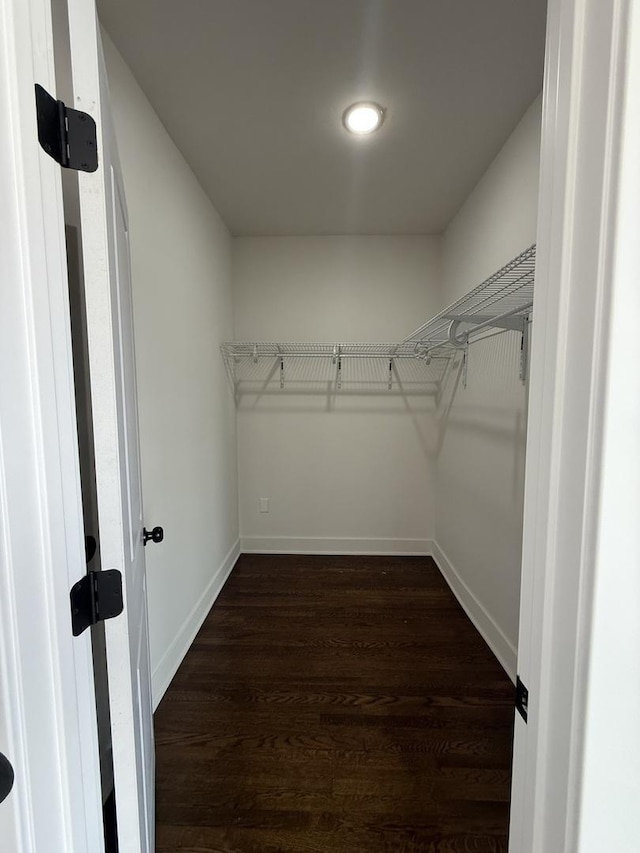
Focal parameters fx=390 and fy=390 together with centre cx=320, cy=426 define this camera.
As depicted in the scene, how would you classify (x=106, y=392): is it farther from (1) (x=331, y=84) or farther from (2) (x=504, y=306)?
(2) (x=504, y=306)

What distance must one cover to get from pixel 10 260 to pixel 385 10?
1.50 meters

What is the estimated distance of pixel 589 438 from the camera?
49 cm

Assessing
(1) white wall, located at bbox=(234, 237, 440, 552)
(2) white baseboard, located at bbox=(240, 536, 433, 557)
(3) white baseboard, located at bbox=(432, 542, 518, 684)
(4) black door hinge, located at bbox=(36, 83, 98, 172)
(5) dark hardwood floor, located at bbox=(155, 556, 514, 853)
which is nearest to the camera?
(4) black door hinge, located at bbox=(36, 83, 98, 172)

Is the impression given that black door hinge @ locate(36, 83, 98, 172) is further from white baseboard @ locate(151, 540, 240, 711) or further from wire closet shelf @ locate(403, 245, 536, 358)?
white baseboard @ locate(151, 540, 240, 711)

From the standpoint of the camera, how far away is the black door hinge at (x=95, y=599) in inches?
25.7

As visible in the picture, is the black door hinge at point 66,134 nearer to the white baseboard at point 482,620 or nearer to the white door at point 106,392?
the white door at point 106,392

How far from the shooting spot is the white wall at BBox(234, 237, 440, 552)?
315cm

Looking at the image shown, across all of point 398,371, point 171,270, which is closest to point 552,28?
point 171,270

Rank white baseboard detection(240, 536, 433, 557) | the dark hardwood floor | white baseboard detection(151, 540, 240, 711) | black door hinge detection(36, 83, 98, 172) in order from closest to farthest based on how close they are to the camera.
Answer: black door hinge detection(36, 83, 98, 172)
the dark hardwood floor
white baseboard detection(151, 540, 240, 711)
white baseboard detection(240, 536, 433, 557)

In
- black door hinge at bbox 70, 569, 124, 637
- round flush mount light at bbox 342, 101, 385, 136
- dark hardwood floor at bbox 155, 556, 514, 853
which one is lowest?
dark hardwood floor at bbox 155, 556, 514, 853

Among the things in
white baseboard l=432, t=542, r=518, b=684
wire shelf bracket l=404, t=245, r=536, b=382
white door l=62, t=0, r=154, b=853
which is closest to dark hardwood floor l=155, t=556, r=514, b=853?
white baseboard l=432, t=542, r=518, b=684

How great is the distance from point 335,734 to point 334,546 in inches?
69.4

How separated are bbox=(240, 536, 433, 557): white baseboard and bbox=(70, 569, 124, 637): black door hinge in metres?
2.71

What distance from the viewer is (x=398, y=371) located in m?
3.22
